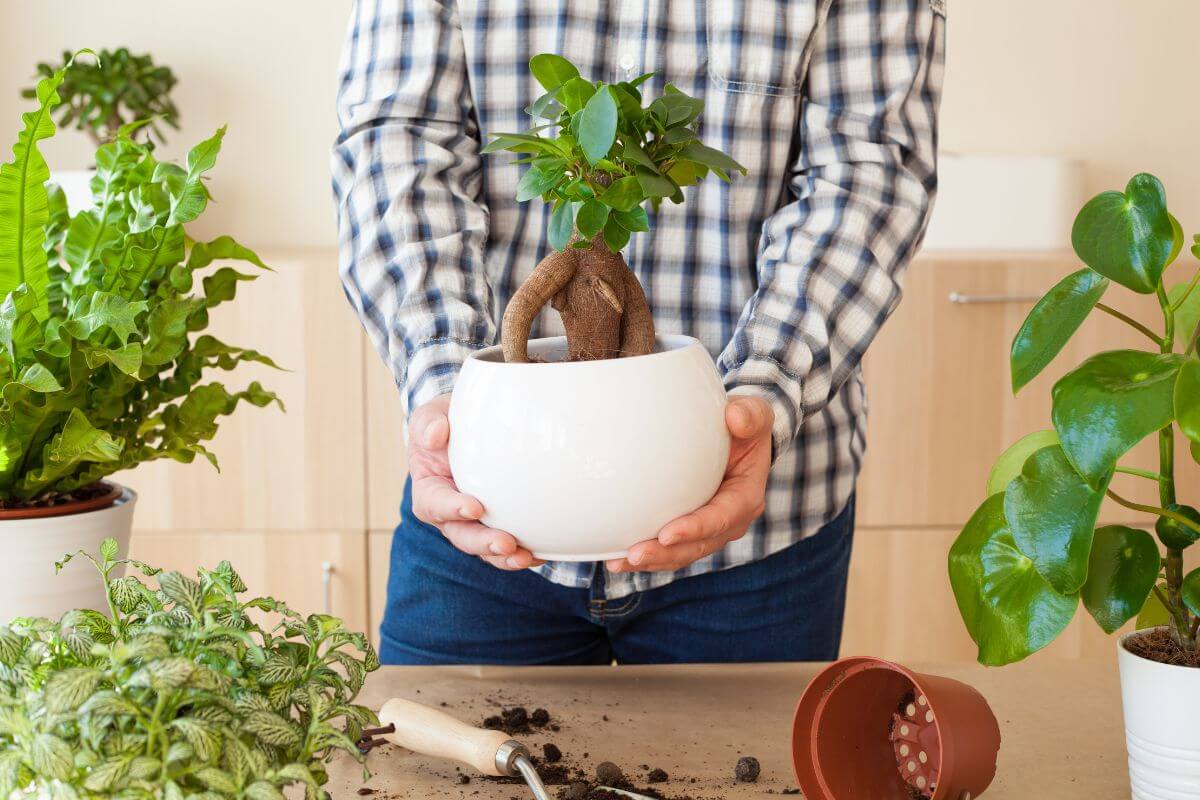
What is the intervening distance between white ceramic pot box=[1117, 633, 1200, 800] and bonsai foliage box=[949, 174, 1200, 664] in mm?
34

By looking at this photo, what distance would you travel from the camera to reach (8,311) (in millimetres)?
738

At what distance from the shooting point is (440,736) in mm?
762

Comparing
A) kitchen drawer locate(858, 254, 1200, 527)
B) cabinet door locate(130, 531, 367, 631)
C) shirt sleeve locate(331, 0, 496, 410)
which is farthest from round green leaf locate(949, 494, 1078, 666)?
cabinet door locate(130, 531, 367, 631)

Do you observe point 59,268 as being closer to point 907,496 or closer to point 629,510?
point 629,510

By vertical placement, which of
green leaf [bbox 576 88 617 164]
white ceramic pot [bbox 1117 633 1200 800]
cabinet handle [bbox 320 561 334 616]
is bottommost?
cabinet handle [bbox 320 561 334 616]

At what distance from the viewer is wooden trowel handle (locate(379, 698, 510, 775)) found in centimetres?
74

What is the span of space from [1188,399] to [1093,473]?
0.05 m

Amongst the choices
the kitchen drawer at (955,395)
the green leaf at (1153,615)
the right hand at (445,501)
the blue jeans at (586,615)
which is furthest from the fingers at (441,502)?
the kitchen drawer at (955,395)

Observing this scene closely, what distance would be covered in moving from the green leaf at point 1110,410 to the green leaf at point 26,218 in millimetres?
620

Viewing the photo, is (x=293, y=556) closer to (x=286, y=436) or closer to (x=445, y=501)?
(x=286, y=436)

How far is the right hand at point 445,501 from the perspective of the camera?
732mm

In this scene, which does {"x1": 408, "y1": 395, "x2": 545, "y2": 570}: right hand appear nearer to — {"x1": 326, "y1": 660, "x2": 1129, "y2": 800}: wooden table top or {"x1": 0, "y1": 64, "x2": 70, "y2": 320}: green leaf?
{"x1": 326, "y1": 660, "x2": 1129, "y2": 800}: wooden table top

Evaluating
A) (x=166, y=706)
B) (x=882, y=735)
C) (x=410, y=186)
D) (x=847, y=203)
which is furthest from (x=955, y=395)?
(x=166, y=706)

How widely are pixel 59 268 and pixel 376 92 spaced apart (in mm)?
360
